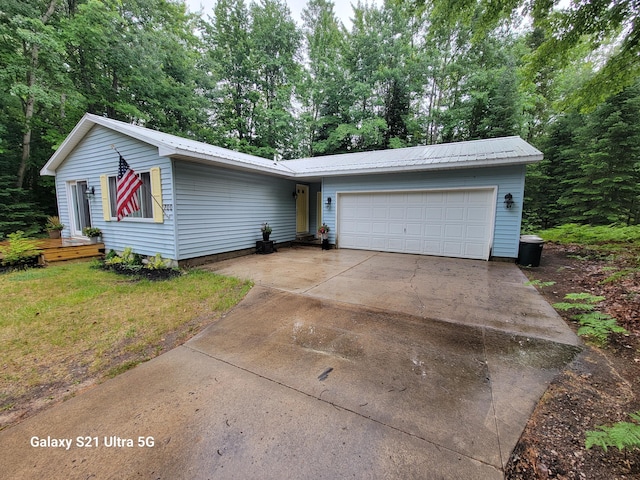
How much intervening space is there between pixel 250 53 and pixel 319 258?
16457mm

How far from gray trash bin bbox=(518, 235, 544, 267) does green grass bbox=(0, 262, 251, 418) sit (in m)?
6.59

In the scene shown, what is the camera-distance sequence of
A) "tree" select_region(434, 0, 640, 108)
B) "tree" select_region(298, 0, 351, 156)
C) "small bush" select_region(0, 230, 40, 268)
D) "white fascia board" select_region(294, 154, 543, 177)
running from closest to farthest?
"tree" select_region(434, 0, 640, 108) → "small bush" select_region(0, 230, 40, 268) → "white fascia board" select_region(294, 154, 543, 177) → "tree" select_region(298, 0, 351, 156)

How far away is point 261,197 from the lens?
861 centimetres

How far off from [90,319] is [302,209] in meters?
8.09

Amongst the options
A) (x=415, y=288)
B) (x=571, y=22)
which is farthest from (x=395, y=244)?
Result: (x=571, y=22)

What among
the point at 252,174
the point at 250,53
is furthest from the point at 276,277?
the point at 250,53

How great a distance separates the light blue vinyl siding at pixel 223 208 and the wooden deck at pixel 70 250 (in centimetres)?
338

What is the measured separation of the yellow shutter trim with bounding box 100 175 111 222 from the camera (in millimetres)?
7273

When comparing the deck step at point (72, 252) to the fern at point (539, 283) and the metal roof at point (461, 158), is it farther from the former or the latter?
the fern at point (539, 283)

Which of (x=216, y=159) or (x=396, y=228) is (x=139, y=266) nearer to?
(x=216, y=159)

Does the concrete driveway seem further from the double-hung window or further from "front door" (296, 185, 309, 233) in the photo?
"front door" (296, 185, 309, 233)

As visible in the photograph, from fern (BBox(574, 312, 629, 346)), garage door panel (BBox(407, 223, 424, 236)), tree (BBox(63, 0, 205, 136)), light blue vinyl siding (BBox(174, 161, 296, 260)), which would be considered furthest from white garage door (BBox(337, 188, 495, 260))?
tree (BBox(63, 0, 205, 136))

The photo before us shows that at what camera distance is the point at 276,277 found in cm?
554

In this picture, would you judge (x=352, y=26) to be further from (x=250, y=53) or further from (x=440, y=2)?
(x=440, y=2)
